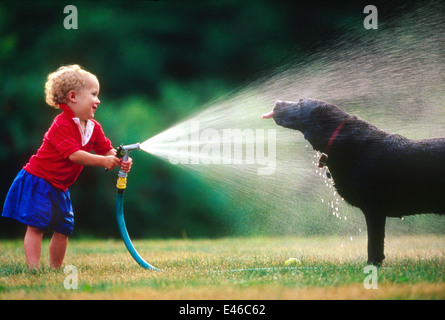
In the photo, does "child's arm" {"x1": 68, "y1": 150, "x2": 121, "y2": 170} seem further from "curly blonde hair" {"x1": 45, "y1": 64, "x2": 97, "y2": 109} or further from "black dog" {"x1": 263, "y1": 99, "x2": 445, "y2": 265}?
"black dog" {"x1": 263, "y1": 99, "x2": 445, "y2": 265}

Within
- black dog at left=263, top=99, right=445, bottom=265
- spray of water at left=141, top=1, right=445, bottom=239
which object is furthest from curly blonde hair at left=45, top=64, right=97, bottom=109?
black dog at left=263, top=99, right=445, bottom=265

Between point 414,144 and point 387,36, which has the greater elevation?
point 387,36

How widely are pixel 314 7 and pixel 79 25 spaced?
3.16 m

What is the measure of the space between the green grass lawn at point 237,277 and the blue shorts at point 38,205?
12.8 inches

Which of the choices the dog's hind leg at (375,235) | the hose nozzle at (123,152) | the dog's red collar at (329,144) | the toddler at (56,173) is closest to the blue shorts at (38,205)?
the toddler at (56,173)

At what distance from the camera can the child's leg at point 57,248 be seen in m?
3.70

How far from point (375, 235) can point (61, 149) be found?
2132 millimetres

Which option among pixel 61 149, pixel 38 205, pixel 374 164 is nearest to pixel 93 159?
pixel 61 149

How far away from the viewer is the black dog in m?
3.18
